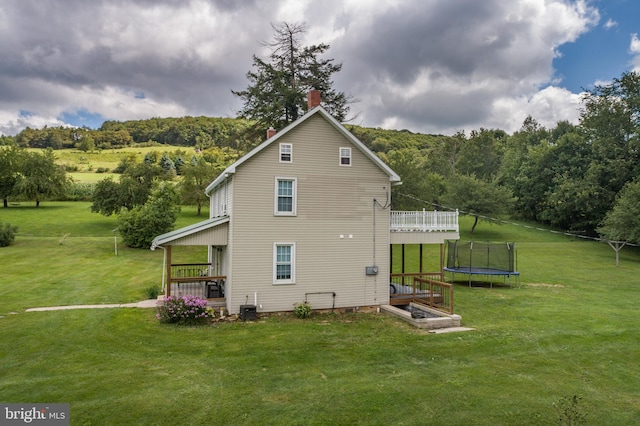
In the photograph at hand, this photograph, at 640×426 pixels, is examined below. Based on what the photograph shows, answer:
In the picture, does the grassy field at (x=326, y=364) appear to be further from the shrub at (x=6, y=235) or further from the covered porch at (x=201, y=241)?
the shrub at (x=6, y=235)

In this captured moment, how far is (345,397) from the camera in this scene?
8.30 metres

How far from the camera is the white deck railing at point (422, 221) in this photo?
17.5m

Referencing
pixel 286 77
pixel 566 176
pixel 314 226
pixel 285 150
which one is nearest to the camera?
pixel 285 150

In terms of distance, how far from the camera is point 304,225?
15930 mm

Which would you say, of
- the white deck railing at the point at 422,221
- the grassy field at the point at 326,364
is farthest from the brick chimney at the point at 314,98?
the grassy field at the point at 326,364

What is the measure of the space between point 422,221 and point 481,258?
32.7 ft

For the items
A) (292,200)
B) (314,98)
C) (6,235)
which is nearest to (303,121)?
(314,98)

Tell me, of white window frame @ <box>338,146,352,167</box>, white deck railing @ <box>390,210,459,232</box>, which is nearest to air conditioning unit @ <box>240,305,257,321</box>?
white window frame @ <box>338,146,352,167</box>

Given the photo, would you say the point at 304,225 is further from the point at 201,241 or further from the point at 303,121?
→ the point at 303,121

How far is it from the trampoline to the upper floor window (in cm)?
1212

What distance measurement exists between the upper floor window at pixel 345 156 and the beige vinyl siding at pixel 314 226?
185mm

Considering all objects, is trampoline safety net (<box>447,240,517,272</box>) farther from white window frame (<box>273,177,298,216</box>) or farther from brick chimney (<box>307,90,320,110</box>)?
brick chimney (<box>307,90,320,110</box>)

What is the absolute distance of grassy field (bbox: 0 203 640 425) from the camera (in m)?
7.71

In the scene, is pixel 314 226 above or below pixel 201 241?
above
